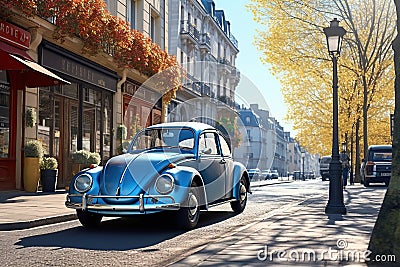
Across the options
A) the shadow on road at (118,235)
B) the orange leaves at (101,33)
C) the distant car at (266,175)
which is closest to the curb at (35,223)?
the shadow on road at (118,235)

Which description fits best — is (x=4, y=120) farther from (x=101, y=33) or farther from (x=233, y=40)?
(x=233, y=40)

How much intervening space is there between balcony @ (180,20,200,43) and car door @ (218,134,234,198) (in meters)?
28.0

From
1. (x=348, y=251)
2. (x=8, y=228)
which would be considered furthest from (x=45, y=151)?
(x=348, y=251)

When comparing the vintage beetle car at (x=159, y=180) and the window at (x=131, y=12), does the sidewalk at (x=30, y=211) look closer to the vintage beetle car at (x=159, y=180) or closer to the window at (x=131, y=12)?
the vintage beetle car at (x=159, y=180)

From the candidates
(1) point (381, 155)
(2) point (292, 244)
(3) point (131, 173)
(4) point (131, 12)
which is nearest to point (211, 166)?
(3) point (131, 173)

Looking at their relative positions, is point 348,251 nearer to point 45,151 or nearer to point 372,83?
point 45,151

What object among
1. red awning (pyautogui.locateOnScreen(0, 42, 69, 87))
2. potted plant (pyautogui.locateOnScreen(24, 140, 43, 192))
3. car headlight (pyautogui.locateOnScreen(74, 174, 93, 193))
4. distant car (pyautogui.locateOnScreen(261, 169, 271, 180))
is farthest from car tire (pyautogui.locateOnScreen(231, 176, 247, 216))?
distant car (pyautogui.locateOnScreen(261, 169, 271, 180))

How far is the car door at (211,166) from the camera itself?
9328mm

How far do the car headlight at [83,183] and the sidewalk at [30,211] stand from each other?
1056 millimetres

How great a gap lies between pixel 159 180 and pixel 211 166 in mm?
1771

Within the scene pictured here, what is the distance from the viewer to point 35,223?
8797 millimetres

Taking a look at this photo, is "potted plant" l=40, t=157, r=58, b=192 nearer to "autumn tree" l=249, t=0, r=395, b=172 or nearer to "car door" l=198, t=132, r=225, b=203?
"car door" l=198, t=132, r=225, b=203

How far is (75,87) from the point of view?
1831cm

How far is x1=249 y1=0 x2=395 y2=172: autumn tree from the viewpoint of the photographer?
86.7ft
